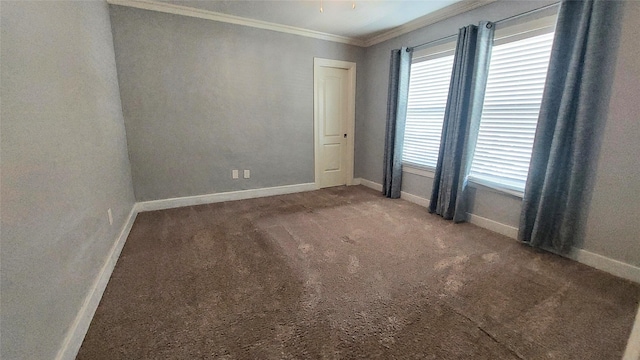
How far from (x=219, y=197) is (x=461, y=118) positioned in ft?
10.9

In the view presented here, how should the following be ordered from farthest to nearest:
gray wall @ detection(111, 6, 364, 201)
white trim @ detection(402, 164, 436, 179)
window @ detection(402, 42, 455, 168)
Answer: white trim @ detection(402, 164, 436, 179) → window @ detection(402, 42, 455, 168) → gray wall @ detection(111, 6, 364, 201)

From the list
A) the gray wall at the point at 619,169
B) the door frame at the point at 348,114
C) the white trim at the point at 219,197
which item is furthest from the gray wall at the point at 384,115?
the white trim at the point at 219,197

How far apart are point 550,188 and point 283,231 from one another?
2.52 meters

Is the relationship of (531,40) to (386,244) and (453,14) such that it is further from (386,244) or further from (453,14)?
(386,244)

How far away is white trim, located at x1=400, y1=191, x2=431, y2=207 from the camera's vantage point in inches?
146

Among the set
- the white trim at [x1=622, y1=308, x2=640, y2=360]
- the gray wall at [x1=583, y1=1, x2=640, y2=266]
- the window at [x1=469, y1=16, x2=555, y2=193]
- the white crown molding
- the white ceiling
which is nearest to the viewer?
the white trim at [x1=622, y1=308, x2=640, y2=360]

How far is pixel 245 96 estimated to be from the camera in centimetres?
379

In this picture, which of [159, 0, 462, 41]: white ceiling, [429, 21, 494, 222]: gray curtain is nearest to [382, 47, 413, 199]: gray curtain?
[159, 0, 462, 41]: white ceiling

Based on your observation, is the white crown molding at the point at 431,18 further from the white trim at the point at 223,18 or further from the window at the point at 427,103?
the white trim at the point at 223,18

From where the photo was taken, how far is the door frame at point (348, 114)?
4.27 metres

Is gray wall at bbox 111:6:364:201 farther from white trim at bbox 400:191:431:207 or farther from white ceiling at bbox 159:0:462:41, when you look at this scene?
white trim at bbox 400:191:431:207

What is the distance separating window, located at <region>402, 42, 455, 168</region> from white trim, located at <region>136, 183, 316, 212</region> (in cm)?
178

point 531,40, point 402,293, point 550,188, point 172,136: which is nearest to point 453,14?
point 531,40

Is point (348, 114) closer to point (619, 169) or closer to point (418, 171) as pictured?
point (418, 171)
